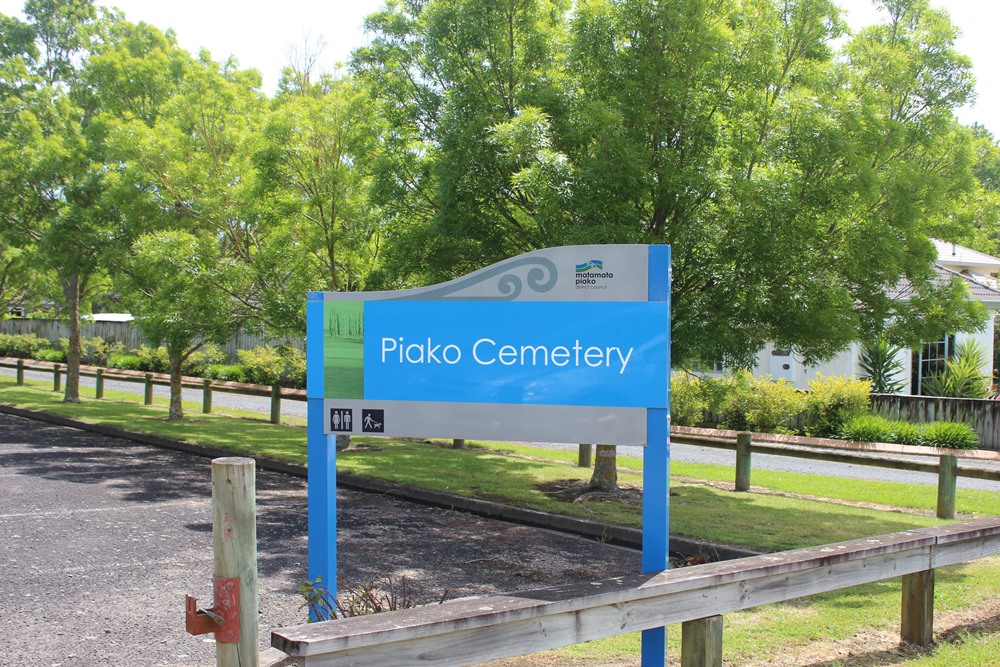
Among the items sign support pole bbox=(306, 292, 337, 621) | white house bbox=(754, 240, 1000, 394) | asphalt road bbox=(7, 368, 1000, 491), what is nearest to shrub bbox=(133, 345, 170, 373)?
asphalt road bbox=(7, 368, 1000, 491)

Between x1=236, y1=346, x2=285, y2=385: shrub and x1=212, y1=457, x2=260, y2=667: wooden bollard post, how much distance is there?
87.3 ft

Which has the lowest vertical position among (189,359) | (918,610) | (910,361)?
(918,610)

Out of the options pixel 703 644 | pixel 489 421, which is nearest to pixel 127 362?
pixel 489 421

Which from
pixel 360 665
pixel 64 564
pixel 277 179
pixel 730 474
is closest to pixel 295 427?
pixel 277 179

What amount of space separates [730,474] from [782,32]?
675 cm

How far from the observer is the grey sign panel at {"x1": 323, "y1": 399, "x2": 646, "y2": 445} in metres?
4.80

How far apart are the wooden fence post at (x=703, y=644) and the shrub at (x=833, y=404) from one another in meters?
16.5

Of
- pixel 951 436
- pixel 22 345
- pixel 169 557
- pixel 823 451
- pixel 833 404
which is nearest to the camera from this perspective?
pixel 169 557

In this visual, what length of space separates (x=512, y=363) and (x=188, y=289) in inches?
425

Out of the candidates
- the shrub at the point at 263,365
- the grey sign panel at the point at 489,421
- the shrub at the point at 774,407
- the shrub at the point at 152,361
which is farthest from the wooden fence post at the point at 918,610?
the shrub at the point at 152,361

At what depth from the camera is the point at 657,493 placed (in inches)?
185

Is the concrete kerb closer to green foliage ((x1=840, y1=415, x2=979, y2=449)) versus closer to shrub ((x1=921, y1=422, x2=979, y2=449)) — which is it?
green foliage ((x1=840, y1=415, x2=979, y2=449))

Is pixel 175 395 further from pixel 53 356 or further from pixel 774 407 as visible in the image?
pixel 53 356

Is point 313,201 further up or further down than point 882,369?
further up
